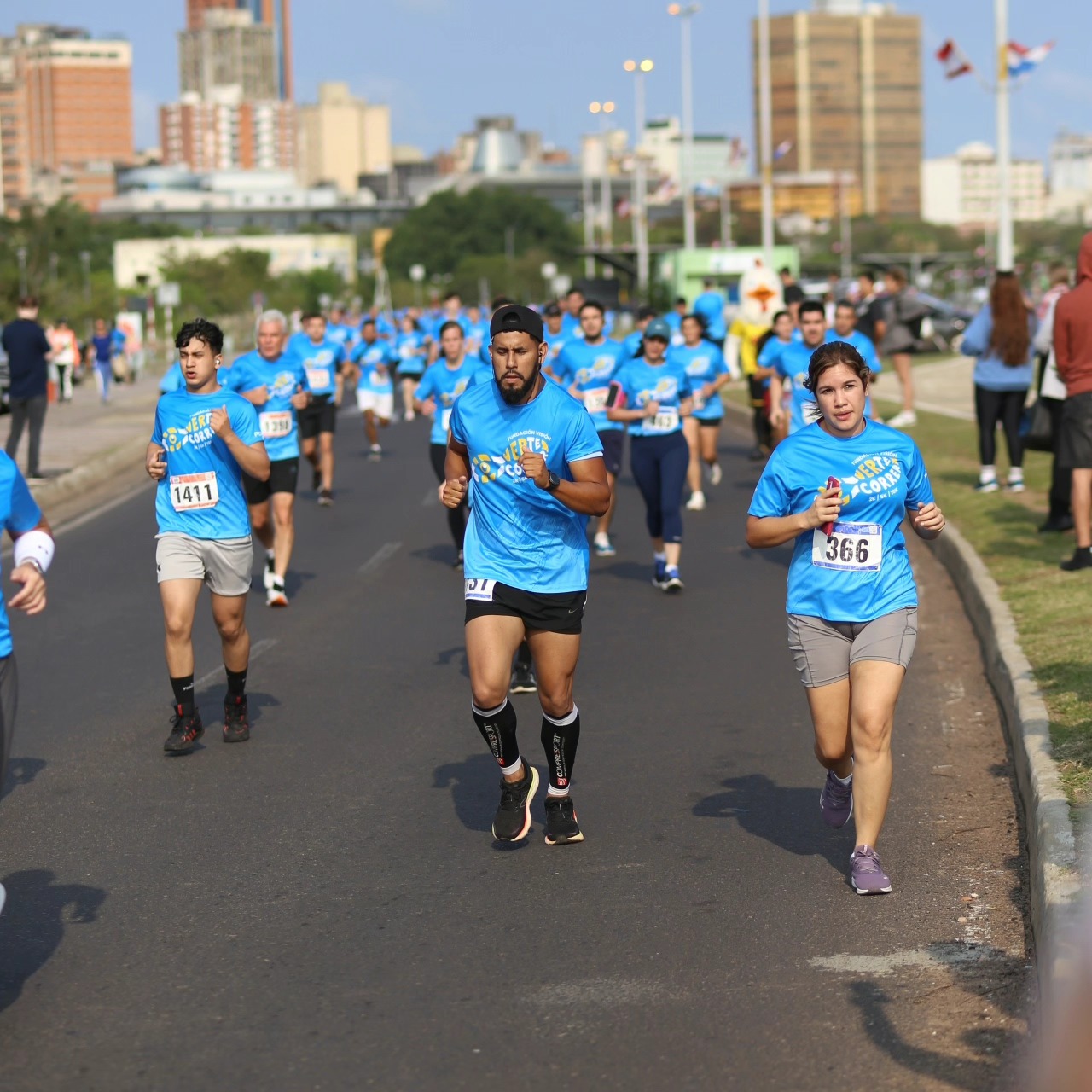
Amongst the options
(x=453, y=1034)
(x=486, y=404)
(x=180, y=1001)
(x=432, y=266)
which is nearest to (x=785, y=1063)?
(x=453, y=1034)

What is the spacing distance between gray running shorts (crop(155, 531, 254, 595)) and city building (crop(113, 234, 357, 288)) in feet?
545

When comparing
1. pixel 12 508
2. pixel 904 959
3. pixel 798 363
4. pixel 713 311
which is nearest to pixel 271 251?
pixel 713 311

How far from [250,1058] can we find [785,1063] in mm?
1367

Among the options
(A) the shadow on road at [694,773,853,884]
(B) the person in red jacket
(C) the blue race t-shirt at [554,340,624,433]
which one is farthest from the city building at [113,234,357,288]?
(A) the shadow on road at [694,773,853,884]

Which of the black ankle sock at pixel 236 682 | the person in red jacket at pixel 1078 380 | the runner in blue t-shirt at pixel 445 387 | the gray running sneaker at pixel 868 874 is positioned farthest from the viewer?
the runner in blue t-shirt at pixel 445 387

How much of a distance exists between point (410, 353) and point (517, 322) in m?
22.5

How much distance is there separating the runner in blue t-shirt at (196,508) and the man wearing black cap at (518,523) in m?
2.04

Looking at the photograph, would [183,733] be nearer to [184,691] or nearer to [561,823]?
[184,691]

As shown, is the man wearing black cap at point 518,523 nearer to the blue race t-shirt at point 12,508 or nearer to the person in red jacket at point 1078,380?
the blue race t-shirt at point 12,508

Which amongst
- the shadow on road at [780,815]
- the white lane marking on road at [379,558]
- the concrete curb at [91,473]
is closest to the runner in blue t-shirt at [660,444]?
the white lane marking on road at [379,558]

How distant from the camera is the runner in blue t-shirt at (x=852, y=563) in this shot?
240 inches

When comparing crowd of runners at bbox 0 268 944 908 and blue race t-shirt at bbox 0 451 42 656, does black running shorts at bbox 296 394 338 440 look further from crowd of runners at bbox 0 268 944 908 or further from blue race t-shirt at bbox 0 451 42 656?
blue race t-shirt at bbox 0 451 42 656

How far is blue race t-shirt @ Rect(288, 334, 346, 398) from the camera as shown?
18188 mm

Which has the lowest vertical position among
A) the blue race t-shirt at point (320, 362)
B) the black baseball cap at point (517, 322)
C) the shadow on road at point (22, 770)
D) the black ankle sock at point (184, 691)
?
the shadow on road at point (22, 770)
